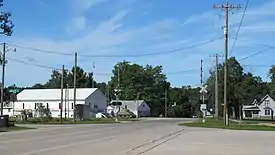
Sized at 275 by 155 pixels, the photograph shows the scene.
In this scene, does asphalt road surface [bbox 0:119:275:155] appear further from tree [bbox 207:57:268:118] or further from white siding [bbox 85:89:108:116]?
white siding [bbox 85:89:108:116]

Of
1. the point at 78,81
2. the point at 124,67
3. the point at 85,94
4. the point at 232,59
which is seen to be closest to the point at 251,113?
the point at 232,59

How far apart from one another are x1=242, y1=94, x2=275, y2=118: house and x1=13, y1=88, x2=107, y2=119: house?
46.7 metres

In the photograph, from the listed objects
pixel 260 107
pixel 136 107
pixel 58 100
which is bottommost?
pixel 260 107

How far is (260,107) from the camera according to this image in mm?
136625

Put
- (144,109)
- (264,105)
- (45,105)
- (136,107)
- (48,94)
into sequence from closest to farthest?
(45,105), (48,94), (136,107), (144,109), (264,105)

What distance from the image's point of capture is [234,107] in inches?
4390

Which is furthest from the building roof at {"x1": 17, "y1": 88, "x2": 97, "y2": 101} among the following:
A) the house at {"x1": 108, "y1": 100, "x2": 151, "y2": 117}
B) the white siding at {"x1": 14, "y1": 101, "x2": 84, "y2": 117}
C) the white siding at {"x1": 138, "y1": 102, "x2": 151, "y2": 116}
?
the white siding at {"x1": 138, "y1": 102, "x2": 151, "y2": 116}

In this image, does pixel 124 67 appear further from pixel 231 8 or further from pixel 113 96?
pixel 231 8

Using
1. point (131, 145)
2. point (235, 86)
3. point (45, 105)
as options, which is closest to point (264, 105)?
point (235, 86)

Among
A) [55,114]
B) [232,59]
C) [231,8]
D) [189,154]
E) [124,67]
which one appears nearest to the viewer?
[189,154]

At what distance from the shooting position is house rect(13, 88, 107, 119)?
10569cm

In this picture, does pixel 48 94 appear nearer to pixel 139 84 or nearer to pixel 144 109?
pixel 144 109

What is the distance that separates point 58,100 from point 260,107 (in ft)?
198

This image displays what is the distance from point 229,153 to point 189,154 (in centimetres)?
182
